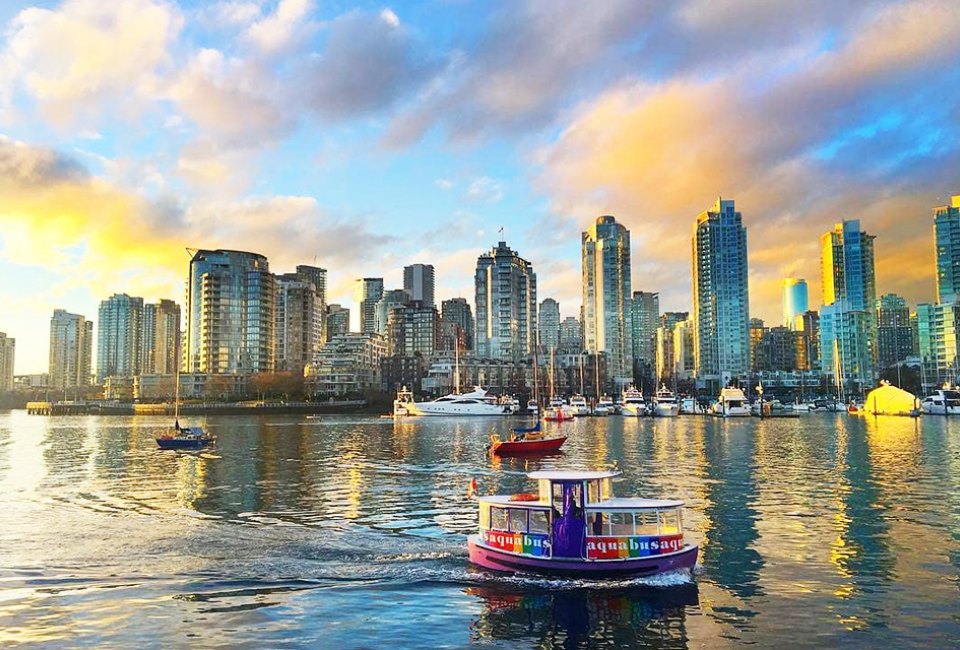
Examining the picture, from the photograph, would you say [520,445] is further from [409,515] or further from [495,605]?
[495,605]

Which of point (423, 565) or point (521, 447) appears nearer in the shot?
point (423, 565)

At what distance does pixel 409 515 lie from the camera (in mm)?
46688

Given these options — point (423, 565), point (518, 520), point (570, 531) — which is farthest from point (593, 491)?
point (423, 565)

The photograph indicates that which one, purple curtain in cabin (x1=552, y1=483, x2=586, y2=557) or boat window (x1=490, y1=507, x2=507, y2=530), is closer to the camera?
purple curtain in cabin (x1=552, y1=483, x2=586, y2=557)

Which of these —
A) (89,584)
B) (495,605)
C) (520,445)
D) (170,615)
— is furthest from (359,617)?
(520,445)

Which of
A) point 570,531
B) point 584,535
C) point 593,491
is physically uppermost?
point 593,491

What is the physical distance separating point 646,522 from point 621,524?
1117mm

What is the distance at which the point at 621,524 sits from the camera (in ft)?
104

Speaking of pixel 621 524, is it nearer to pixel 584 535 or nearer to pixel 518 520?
pixel 584 535

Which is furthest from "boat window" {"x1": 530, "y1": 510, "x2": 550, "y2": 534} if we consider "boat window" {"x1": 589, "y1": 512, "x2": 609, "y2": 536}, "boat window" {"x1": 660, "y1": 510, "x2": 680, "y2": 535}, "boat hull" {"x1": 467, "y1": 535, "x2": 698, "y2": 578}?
"boat window" {"x1": 660, "y1": 510, "x2": 680, "y2": 535}

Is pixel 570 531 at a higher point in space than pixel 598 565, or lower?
higher

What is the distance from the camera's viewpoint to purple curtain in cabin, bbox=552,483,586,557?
30.9 meters

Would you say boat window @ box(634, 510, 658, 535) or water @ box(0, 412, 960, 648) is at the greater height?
boat window @ box(634, 510, 658, 535)

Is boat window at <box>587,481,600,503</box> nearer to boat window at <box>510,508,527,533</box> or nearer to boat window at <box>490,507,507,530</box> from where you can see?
boat window at <box>510,508,527,533</box>
